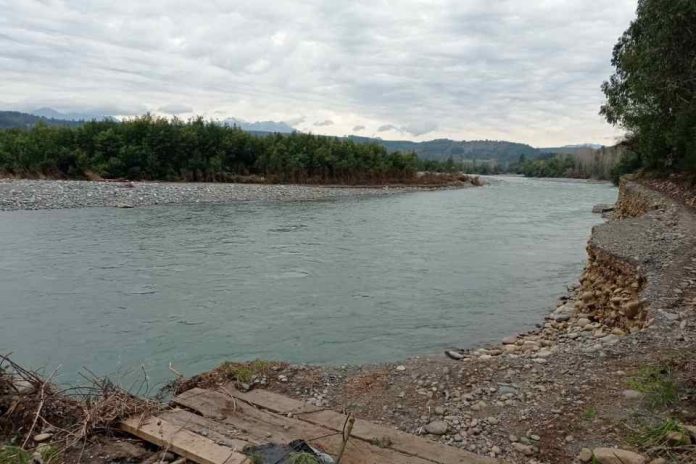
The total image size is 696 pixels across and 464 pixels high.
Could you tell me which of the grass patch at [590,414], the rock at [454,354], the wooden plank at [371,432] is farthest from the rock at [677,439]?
A: the rock at [454,354]

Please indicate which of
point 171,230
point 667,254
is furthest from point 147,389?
point 171,230

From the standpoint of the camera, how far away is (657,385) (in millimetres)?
4945

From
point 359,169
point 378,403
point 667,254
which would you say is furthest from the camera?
point 359,169

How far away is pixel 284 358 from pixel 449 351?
2.68 metres

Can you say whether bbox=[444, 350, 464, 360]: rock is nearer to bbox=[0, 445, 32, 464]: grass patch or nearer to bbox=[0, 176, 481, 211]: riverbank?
bbox=[0, 445, 32, 464]: grass patch

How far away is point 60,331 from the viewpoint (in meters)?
9.42

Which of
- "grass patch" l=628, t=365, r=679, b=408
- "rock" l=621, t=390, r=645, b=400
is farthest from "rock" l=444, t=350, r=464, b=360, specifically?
"rock" l=621, t=390, r=645, b=400

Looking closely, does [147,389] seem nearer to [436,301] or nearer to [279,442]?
[279,442]

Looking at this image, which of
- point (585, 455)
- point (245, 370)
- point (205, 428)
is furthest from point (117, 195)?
point (585, 455)

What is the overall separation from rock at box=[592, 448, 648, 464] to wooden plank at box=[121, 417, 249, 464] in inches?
103

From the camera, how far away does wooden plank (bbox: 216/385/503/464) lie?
4.14m

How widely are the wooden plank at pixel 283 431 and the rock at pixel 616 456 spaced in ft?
4.13

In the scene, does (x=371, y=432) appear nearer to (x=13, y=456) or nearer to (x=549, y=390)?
(x=549, y=390)

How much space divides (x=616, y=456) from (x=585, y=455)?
0.24m
